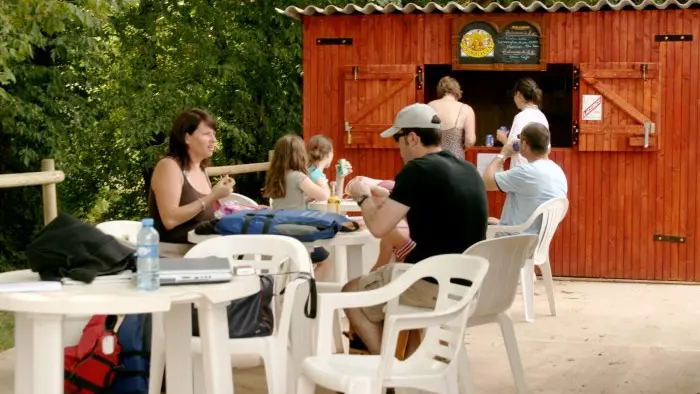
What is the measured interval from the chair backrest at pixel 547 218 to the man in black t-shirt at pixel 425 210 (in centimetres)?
245

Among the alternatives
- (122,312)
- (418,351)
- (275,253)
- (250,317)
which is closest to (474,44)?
(275,253)

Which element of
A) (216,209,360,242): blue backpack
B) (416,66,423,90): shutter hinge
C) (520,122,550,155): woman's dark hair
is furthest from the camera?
(416,66,423,90): shutter hinge

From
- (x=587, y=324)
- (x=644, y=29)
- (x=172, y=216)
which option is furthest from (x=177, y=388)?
(x=644, y=29)

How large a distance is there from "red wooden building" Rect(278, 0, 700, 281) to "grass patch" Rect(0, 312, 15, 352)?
306 cm

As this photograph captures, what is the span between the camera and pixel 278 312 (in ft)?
16.1

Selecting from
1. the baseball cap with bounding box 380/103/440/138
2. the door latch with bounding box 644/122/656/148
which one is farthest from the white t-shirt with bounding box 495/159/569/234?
the baseball cap with bounding box 380/103/440/138

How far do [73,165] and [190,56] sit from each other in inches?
85.4

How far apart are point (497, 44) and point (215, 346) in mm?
6307

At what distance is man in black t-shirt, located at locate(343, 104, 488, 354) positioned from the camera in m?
4.86

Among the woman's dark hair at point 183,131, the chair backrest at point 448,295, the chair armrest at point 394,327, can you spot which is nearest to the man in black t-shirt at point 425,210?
the chair backrest at point 448,295

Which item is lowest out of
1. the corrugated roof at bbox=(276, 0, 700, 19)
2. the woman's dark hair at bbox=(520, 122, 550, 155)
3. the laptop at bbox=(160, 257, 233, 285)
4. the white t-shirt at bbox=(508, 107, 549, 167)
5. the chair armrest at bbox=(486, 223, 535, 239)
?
the chair armrest at bbox=(486, 223, 535, 239)

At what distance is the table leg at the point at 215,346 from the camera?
12.8ft

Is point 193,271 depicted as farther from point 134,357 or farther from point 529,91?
point 529,91

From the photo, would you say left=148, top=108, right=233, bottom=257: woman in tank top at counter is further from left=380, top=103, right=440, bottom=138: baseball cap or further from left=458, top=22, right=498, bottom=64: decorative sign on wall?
left=458, top=22, right=498, bottom=64: decorative sign on wall
